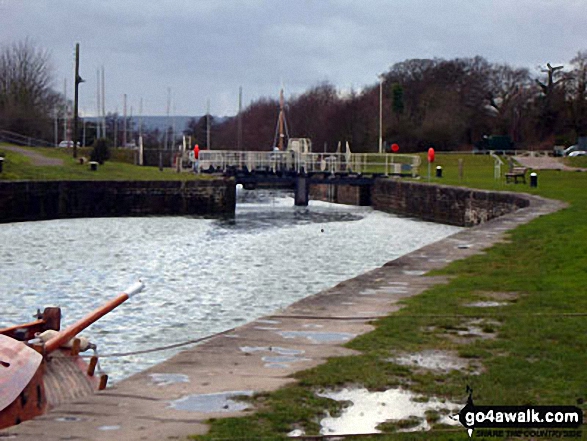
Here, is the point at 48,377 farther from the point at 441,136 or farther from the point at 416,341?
the point at 441,136

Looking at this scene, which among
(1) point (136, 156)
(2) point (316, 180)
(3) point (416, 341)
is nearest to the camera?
(3) point (416, 341)

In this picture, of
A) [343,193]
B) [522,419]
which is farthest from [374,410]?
[343,193]

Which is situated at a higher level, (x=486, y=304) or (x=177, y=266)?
(x=486, y=304)

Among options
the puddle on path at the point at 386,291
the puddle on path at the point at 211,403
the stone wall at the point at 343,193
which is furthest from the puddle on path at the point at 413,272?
the stone wall at the point at 343,193

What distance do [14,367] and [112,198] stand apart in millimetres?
44102

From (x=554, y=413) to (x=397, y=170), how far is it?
58.8 metres

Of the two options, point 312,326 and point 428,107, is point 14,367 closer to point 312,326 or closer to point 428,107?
point 312,326

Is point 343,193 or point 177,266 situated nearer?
point 177,266

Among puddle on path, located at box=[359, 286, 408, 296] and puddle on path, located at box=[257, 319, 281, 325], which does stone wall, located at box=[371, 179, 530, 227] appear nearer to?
puddle on path, located at box=[359, 286, 408, 296]

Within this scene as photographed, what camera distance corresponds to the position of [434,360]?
1002 cm

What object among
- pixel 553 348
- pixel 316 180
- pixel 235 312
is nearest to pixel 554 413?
pixel 553 348

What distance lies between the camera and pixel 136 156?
3295 inches

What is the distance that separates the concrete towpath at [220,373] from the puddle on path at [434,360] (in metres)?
0.66

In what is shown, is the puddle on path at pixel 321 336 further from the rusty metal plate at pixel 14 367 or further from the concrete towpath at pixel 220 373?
the rusty metal plate at pixel 14 367
